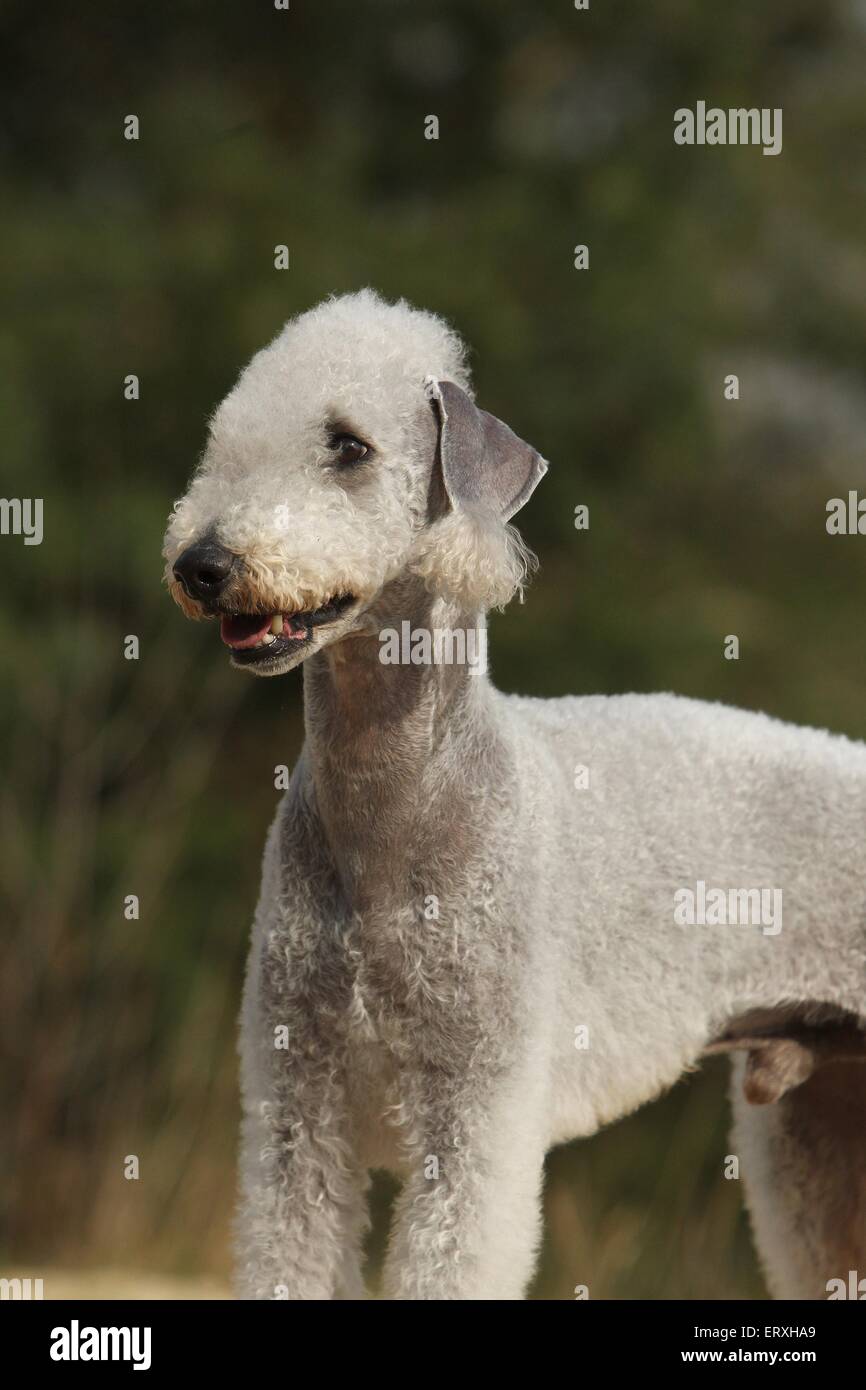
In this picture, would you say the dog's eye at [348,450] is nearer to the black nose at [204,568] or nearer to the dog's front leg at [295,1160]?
the black nose at [204,568]

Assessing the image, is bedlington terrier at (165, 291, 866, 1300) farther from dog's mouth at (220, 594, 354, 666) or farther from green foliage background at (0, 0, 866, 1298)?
green foliage background at (0, 0, 866, 1298)

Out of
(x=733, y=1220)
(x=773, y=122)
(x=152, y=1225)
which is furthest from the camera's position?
(x=773, y=122)

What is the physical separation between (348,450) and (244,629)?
1.36ft

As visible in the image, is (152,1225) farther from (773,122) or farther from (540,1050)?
(773,122)

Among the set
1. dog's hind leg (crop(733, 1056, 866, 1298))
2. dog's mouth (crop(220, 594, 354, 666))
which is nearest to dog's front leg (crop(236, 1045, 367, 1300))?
dog's mouth (crop(220, 594, 354, 666))

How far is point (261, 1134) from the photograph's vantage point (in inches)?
136

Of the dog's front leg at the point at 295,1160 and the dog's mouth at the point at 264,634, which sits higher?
the dog's mouth at the point at 264,634

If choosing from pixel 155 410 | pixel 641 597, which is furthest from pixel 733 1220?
pixel 155 410

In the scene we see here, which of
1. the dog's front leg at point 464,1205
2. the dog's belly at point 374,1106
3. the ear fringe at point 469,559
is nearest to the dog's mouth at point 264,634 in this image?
the ear fringe at point 469,559

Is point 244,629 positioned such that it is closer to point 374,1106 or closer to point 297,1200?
point 374,1106

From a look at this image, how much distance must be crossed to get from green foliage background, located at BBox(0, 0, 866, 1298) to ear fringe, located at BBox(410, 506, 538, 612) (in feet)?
14.7

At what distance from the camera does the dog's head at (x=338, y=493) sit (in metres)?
3.05

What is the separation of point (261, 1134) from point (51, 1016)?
4.67 metres
